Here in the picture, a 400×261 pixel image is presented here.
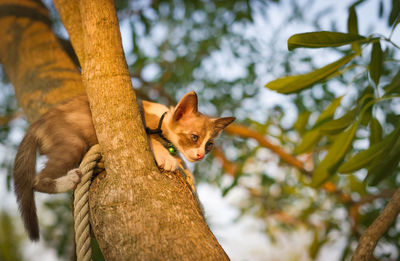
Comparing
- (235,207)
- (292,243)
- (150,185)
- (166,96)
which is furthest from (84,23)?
(292,243)

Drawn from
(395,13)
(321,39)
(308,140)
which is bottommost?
(308,140)

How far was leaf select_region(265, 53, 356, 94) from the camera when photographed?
4.45ft

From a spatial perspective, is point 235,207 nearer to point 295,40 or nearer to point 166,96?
point 166,96

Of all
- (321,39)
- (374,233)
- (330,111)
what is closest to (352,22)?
(321,39)

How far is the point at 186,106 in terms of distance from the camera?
213 centimetres

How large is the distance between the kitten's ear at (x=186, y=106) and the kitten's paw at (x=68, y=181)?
35.3 inches

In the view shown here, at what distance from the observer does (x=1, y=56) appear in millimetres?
2002

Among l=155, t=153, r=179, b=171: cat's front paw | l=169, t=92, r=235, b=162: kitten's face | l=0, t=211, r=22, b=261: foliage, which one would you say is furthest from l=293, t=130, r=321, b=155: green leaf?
l=0, t=211, r=22, b=261: foliage

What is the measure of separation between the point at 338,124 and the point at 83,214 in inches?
47.2

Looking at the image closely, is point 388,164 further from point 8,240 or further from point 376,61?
point 8,240

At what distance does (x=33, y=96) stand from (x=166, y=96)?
1.49 meters

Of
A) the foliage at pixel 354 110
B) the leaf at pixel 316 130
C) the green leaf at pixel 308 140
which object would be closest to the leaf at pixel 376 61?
the foliage at pixel 354 110

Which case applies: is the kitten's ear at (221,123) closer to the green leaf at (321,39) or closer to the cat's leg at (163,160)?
the cat's leg at (163,160)

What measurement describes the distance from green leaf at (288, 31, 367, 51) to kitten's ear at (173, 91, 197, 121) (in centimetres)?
87
